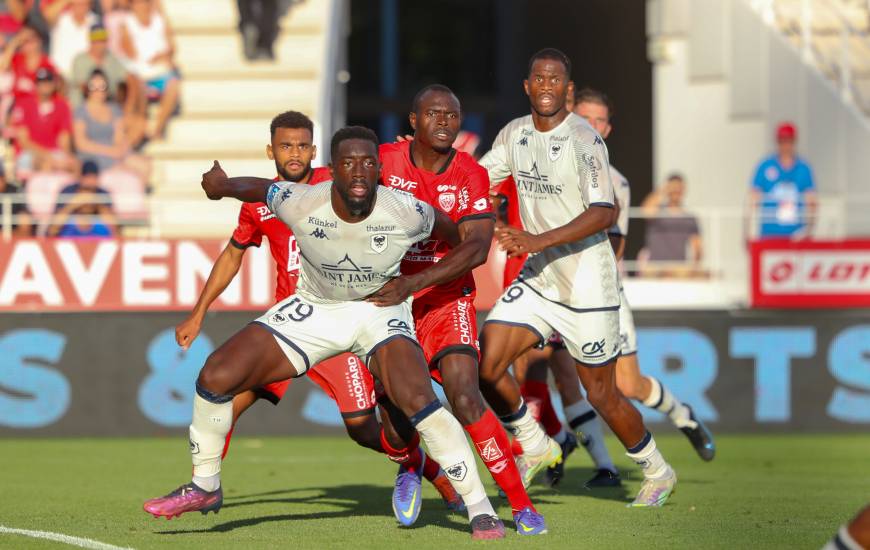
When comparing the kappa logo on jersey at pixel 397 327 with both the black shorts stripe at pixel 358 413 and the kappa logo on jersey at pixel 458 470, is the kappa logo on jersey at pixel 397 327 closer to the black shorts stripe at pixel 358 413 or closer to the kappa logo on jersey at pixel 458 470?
the kappa logo on jersey at pixel 458 470

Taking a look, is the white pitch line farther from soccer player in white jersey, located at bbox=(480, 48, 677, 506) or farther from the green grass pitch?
soccer player in white jersey, located at bbox=(480, 48, 677, 506)

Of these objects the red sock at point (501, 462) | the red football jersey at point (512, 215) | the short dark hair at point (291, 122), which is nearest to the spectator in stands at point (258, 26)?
the red football jersey at point (512, 215)

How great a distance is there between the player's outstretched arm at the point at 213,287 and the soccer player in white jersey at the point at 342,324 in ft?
1.76

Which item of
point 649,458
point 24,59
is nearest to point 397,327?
point 649,458

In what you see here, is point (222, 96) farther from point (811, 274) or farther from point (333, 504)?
point (333, 504)

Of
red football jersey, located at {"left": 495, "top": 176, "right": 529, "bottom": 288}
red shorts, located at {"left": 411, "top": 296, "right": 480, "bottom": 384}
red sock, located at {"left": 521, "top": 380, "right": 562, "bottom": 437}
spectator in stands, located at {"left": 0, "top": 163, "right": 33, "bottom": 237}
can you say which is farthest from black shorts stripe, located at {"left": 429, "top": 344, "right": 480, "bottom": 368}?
spectator in stands, located at {"left": 0, "top": 163, "right": 33, "bottom": 237}

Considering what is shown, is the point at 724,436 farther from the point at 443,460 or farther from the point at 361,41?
the point at 361,41

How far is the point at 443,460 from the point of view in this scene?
7691 millimetres

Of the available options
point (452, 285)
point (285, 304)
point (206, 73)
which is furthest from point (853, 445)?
point (206, 73)

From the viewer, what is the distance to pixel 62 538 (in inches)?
309

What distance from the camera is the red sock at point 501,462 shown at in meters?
7.89

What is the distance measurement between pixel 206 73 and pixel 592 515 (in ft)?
41.0

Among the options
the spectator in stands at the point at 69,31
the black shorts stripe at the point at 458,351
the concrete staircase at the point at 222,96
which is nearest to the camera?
the black shorts stripe at the point at 458,351

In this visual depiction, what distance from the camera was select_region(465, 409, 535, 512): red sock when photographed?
311 inches
